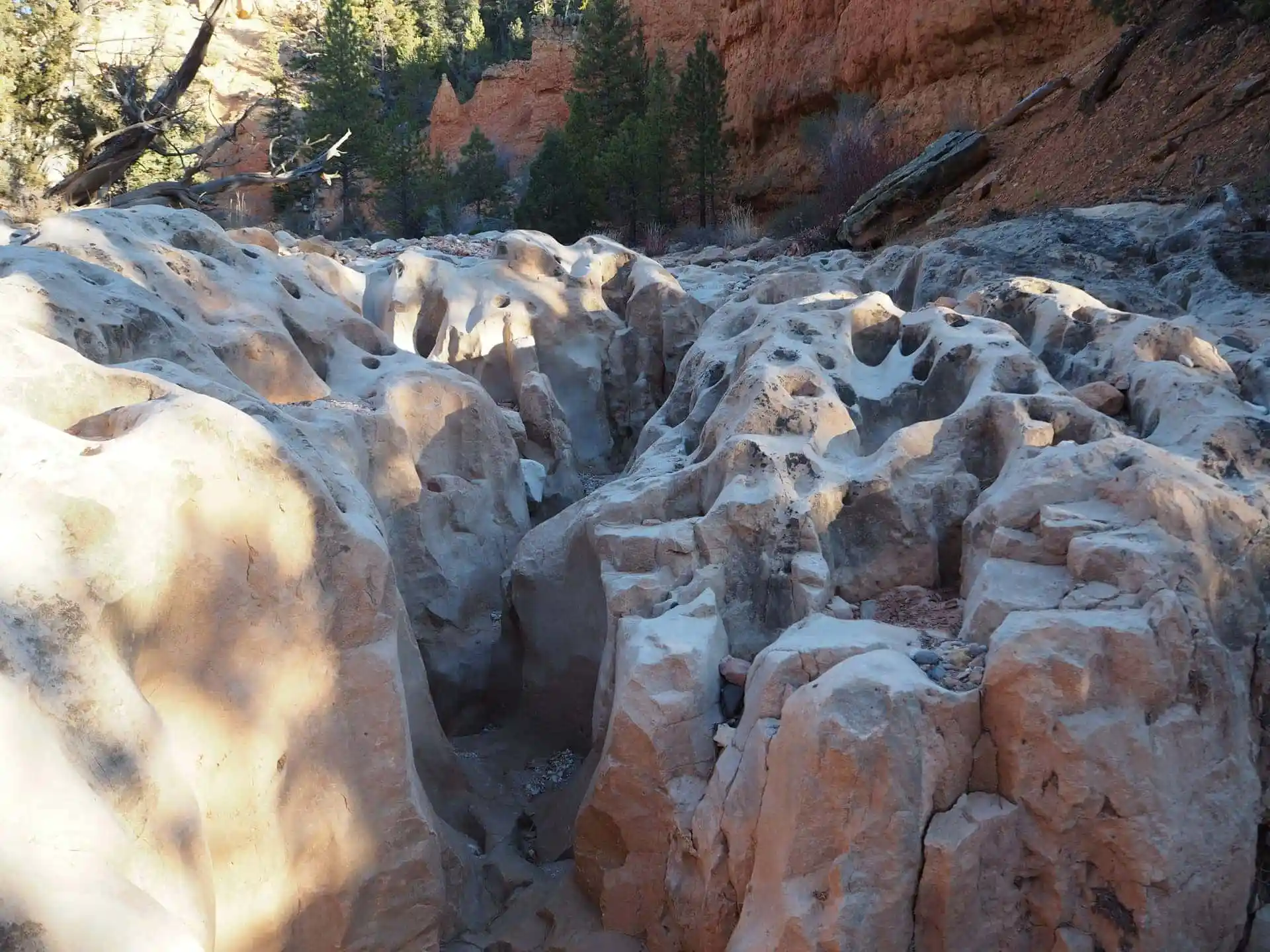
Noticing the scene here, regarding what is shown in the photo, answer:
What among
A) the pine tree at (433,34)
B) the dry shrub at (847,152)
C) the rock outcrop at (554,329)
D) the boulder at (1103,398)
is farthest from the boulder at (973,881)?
the pine tree at (433,34)

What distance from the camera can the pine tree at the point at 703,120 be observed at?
→ 50.6ft

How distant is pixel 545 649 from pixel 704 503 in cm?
115

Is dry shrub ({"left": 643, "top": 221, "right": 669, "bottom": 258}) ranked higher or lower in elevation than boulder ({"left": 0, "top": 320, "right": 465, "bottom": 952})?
lower

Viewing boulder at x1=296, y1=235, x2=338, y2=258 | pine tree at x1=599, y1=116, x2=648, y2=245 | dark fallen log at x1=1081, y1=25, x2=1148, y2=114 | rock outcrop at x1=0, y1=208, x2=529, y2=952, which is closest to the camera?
rock outcrop at x1=0, y1=208, x2=529, y2=952

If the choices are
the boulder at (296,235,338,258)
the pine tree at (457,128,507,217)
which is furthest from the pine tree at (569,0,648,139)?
the boulder at (296,235,338,258)

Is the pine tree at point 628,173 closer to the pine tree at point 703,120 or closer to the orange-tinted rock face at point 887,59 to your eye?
the pine tree at point 703,120

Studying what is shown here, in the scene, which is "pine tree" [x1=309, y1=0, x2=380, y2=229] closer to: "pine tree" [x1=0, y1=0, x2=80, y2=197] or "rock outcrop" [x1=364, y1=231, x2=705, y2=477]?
"pine tree" [x1=0, y1=0, x2=80, y2=197]

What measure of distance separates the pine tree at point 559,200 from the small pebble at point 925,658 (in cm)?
1372

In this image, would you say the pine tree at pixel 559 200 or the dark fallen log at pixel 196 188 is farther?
the pine tree at pixel 559 200

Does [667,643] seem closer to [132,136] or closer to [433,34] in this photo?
[132,136]

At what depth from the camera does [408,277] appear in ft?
26.1

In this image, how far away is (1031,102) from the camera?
414 inches

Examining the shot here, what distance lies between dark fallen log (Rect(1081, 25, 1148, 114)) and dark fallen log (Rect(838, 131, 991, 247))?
1.04 m

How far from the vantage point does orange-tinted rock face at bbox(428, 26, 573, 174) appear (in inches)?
1114
